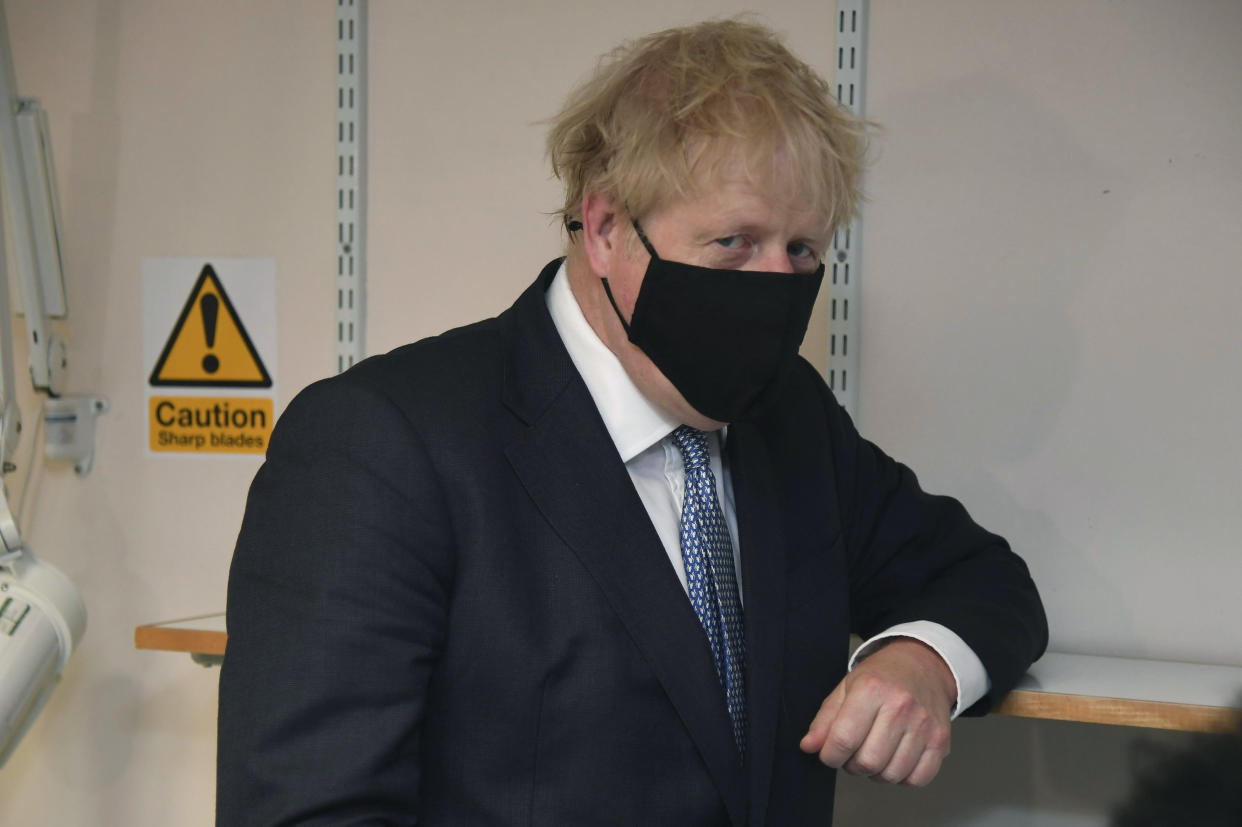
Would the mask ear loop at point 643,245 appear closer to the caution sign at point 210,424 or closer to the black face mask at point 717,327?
the black face mask at point 717,327

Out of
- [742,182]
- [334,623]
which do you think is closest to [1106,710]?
[742,182]

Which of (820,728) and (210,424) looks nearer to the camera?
(820,728)

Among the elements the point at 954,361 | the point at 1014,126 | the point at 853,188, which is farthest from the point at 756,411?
the point at 1014,126

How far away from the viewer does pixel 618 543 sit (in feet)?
3.17

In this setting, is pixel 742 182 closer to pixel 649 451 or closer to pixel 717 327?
pixel 717 327

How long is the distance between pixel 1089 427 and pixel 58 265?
156 centimetres

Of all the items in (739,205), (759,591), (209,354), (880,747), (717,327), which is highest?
(739,205)

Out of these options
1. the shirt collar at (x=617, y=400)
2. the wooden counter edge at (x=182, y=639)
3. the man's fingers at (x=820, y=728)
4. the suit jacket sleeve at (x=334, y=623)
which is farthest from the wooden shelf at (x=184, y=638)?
the man's fingers at (x=820, y=728)

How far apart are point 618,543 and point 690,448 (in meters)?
0.15

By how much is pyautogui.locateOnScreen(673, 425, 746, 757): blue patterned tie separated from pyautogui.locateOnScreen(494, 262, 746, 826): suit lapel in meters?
0.04

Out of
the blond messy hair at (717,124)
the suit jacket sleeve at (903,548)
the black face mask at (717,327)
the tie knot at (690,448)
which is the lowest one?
the suit jacket sleeve at (903,548)

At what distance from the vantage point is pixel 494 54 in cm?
165

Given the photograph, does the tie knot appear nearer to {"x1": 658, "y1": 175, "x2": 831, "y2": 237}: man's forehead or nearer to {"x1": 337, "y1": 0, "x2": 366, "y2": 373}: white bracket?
{"x1": 658, "y1": 175, "x2": 831, "y2": 237}: man's forehead

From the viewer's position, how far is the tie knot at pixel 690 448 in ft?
3.52
